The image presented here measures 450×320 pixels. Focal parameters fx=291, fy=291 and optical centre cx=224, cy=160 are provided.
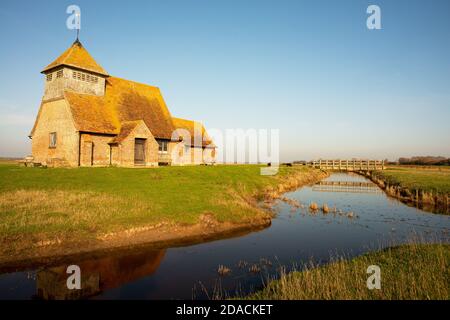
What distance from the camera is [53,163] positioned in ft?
102

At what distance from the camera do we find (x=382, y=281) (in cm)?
886

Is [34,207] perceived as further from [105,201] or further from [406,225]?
[406,225]

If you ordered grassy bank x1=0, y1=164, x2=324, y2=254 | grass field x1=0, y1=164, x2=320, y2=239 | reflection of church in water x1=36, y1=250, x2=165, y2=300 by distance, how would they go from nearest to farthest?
reflection of church in water x1=36, y1=250, x2=165, y2=300 → grassy bank x1=0, y1=164, x2=324, y2=254 → grass field x1=0, y1=164, x2=320, y2=239

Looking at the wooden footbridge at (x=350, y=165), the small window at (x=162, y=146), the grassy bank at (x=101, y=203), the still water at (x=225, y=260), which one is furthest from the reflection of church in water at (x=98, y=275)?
the wooden footbridge at (x=350, y=165)

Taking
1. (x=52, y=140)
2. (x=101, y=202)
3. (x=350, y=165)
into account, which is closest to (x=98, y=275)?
(x=101, y=202)

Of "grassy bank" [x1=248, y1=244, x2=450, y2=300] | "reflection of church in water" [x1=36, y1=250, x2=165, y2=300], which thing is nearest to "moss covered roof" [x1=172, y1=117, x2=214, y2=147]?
"reflection of church in water" [x1=36, y1=250, x2=165, y2=300]

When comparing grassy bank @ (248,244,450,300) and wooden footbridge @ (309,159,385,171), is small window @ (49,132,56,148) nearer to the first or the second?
grassy bank @ (248,244,450,300)

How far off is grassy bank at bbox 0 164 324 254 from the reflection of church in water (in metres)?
2.39

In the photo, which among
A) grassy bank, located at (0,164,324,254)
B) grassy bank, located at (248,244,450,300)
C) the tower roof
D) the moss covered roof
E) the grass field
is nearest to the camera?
grassy bank, located at (248,244,450,300)

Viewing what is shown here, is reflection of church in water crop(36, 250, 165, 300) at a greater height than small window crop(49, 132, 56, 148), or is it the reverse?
small window crop(49, 132, 56, 148)

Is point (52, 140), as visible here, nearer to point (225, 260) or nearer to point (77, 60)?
point (77, 60)

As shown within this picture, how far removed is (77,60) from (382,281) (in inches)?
1453

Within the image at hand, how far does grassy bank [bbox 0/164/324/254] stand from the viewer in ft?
46.6

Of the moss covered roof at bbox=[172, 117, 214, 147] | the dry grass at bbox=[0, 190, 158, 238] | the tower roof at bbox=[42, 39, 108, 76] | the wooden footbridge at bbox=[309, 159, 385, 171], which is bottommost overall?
the dry grass at bbox=[0, 190, 158, 238]
